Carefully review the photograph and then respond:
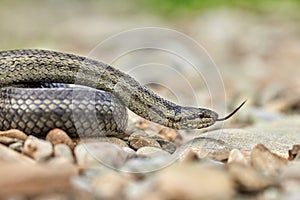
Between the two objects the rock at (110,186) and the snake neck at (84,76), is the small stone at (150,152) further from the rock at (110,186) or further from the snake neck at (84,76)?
A: the rock at (110,186)

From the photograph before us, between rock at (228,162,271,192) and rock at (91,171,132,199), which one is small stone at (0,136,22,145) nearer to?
rock at (91,171,132,199)

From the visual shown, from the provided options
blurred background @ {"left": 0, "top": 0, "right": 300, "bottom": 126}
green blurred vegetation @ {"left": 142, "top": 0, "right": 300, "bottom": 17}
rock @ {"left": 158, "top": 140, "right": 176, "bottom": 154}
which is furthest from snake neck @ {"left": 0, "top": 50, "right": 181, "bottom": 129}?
green blurred vegetation @ {"left": 142, "top": 0, "right": 300, "bottom": 17}

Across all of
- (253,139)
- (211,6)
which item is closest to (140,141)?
(253,139)

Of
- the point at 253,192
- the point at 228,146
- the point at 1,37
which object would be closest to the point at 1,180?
the point at 253,192

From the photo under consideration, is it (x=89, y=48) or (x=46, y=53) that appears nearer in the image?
(x=46, y=53)

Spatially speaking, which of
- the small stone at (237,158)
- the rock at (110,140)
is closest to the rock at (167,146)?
the rock at (110,140)

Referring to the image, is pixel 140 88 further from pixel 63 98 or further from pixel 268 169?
pixel 268 169
